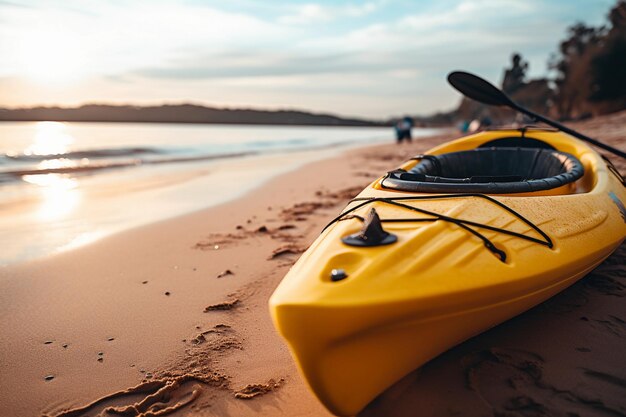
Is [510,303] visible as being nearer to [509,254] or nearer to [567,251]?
[509,254]

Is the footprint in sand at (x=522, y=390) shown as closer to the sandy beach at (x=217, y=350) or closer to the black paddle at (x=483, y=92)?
the sandy beach at (x=217, y=350)

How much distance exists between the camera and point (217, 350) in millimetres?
2232

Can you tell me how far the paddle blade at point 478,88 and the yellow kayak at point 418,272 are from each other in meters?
1.87

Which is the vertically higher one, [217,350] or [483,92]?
[483,92]

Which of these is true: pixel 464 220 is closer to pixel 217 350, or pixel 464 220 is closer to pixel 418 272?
pixel 418 272

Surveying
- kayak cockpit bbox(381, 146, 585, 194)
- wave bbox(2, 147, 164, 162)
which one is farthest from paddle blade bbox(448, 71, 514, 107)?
wave bbox(2, 147, 164, 162)

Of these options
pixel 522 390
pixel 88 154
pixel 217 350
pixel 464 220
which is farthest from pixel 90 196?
pixel 88 154

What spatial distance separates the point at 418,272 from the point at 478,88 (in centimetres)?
334

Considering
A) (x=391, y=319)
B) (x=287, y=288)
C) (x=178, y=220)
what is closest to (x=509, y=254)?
(x=391, y=319)

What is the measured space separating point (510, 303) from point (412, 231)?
1.61 ft

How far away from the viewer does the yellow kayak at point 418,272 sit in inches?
57.2

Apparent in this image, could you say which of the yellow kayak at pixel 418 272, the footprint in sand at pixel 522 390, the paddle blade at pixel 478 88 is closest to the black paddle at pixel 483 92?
the paddle blade at pixel 478 88

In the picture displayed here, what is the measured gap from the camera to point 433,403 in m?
1.71

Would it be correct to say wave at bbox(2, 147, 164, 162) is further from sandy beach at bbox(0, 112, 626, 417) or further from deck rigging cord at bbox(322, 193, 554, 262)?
deck rigging cord at bbox(322, 193, 554, 262)
